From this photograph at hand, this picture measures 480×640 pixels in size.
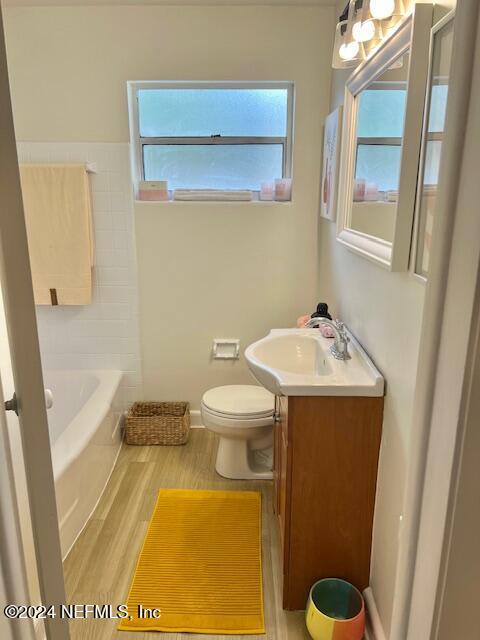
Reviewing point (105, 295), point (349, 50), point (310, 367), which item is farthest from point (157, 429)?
point (349, 50)

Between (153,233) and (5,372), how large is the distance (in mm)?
1816

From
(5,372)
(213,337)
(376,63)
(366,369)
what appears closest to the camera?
(5,372)

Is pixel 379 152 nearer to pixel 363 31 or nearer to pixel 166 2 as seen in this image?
pixel 363 31

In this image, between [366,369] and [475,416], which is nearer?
[475,416]

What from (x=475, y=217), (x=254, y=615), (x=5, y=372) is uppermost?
(x=475, y=217)

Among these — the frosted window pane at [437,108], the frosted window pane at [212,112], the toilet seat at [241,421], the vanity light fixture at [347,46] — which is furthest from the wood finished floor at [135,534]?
the vanity light fixture at [347,46]

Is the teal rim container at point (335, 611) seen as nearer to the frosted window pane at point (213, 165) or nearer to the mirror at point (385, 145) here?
the mirror at point (385, 145)

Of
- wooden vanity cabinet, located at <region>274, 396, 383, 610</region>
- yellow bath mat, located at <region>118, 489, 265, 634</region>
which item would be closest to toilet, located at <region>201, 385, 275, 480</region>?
yellow bath mat, located at <region>118, 489, 265, 634</region>

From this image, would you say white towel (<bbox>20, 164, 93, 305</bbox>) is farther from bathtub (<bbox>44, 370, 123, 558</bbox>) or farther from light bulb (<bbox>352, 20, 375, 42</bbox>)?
light bulb (<bbox>352, 20, 375, 42</bbox>)

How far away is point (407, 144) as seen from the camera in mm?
1307

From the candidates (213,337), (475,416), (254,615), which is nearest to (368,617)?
(254,615)

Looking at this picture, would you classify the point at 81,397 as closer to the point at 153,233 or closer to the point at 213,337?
the point at 213,337

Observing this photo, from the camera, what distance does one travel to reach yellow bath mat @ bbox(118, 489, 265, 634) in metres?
1.77

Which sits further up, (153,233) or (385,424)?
(153,233)
